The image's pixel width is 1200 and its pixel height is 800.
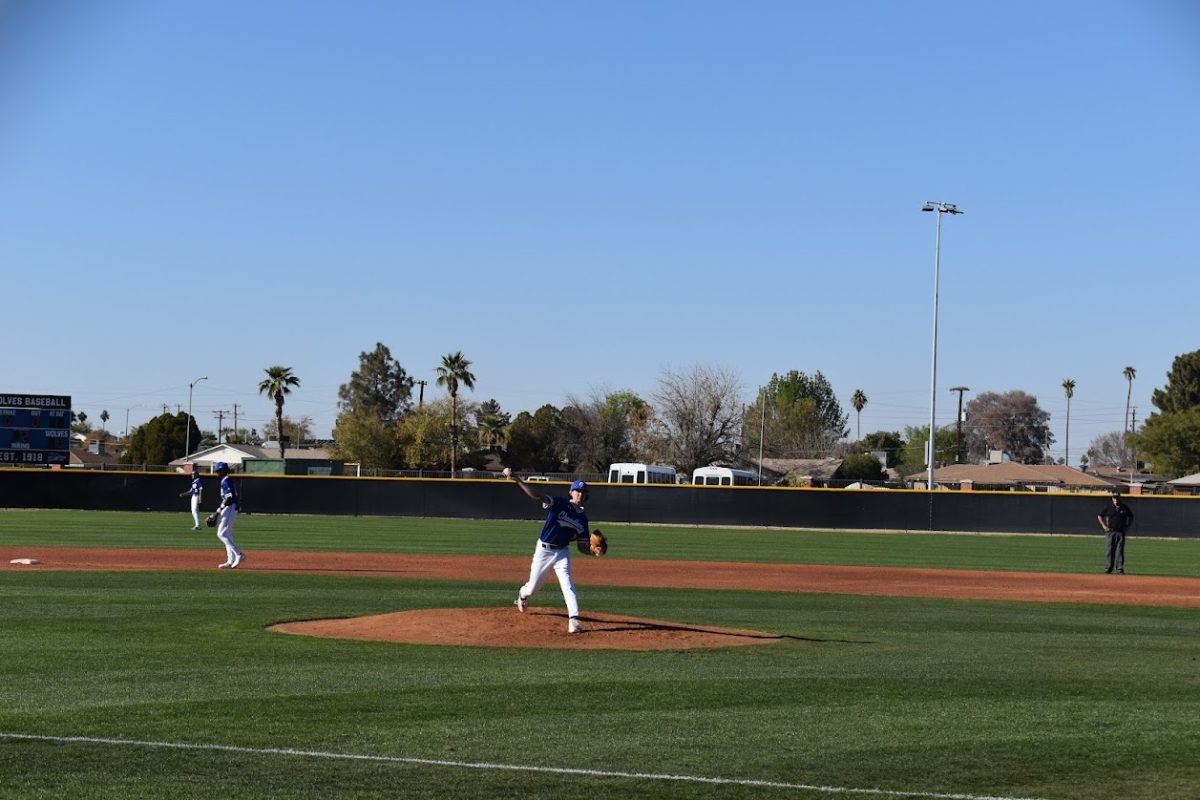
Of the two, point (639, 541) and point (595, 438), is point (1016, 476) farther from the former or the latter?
point (639, 541)

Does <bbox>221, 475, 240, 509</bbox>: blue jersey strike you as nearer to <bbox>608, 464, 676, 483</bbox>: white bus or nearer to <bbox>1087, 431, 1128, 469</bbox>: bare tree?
<bbox>608, 464, 676, 483</bbox>: white bus

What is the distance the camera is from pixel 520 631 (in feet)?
51.2

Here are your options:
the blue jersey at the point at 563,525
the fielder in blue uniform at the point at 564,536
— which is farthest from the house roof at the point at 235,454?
the blue jersey at the point at 563,525

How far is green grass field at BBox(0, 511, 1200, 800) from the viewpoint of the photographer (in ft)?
27.1

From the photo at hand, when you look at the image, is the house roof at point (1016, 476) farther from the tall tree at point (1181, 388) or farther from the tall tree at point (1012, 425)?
the tall tree at point (1012, 425)

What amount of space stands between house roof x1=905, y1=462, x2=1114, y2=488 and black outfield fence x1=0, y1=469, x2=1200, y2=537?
49.2 metres

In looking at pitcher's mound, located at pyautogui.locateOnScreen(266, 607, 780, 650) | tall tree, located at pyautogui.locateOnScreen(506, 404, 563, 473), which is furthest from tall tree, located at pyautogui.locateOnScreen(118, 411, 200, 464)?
pitcher's mound, located at pyautogui.locateOnScreen(266, 607, 780, 650)

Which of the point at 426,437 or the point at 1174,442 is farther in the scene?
the point at 426,437

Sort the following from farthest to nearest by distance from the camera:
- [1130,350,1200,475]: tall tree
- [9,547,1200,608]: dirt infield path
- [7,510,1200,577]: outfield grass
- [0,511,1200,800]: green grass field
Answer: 1. [1130,350,1200,475]: tall tree
2. [7,510,1200,577]: outfield grass
3. [9,547,1200,608]: dirt infield path
4. [0,511,1200,800]: green grass field

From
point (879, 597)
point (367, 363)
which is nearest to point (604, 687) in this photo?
point (879, 597)

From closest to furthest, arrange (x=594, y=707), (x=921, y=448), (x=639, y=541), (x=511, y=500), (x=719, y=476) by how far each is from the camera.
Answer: (x=594, y=707) < (x=639, y=541) < (x=511, y=500) < (x=719, y=476) < (x=921, y=448)

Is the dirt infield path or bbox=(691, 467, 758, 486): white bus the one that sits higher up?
bbox=(691, 467, 758, 486): white bus

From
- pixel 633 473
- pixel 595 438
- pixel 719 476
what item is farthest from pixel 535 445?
pixel 633 473

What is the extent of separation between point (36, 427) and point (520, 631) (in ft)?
132
